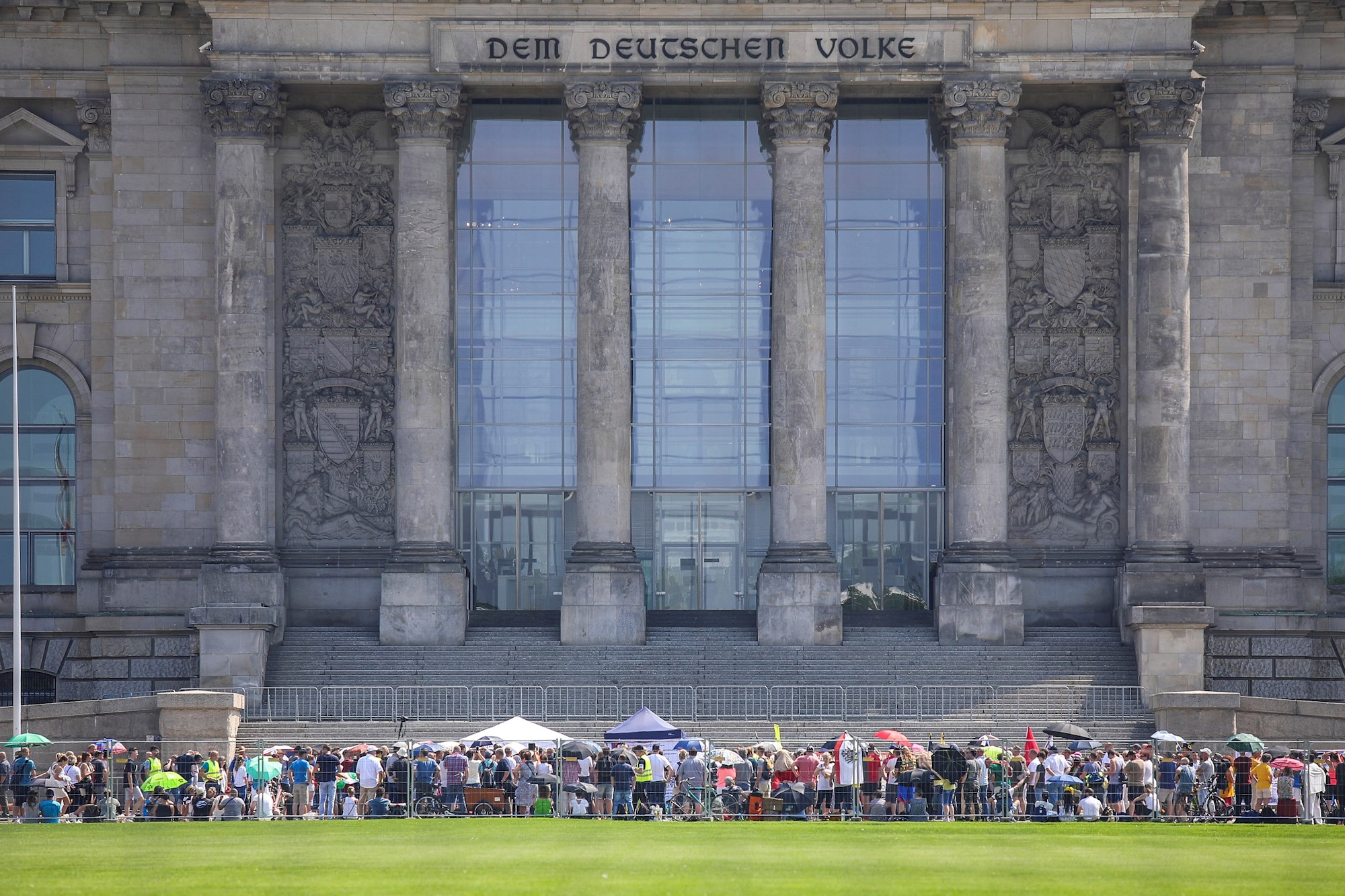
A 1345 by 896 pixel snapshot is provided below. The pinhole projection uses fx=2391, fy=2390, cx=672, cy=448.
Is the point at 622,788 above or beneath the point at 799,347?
beneath

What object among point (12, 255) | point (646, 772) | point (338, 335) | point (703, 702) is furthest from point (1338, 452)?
point (12, 255)

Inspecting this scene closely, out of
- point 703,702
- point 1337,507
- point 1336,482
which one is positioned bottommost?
point 703,702

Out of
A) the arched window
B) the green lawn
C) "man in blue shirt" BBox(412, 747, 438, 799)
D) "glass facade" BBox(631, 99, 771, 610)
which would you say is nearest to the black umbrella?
the green lawn

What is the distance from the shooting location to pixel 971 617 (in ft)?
194

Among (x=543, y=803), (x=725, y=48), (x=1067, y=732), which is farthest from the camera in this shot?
(x=725, y=48)

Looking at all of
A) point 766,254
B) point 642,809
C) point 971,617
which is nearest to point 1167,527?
point 971,617

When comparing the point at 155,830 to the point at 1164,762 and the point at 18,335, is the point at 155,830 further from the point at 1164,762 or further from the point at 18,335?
the point at 18,335

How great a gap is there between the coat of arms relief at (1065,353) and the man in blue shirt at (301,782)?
23400 mm

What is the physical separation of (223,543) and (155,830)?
65.0 ft

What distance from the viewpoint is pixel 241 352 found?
196 feet

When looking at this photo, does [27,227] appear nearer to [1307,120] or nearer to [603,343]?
[603,343]

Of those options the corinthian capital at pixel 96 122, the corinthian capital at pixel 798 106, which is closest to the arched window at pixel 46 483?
the corinthian capital at pixel 96 122

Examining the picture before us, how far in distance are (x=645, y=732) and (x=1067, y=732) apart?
8.99 m

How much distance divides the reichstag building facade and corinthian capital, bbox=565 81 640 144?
3.6 inches
